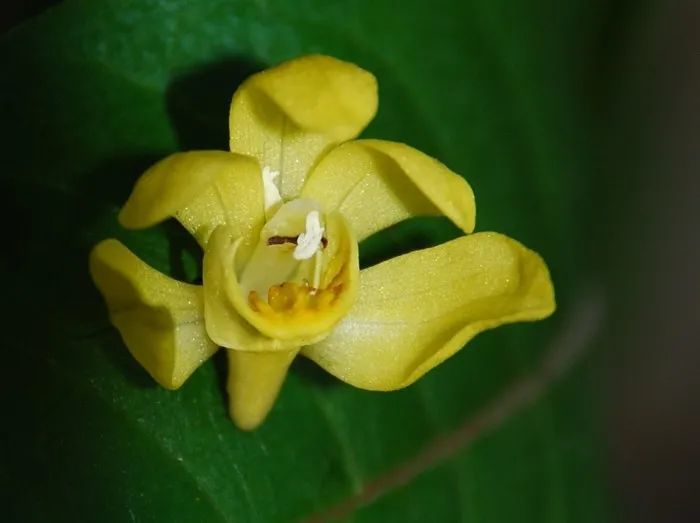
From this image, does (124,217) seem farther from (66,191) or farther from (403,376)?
(403,376)

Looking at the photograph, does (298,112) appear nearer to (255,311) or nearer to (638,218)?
(255,311)

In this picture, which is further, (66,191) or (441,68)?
(441,68)

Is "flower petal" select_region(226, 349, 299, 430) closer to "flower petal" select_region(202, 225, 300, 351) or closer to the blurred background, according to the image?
"flower petal" select_region(202, 225, 300, 351)

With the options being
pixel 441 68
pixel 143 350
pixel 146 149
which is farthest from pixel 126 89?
pixel 441 68

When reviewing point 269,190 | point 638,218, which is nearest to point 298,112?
point 269,190

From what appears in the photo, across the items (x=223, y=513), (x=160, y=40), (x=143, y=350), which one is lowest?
(x=223, y=513)

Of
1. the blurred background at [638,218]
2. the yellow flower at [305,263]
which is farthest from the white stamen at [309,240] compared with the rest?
the blurred background at [638,218]

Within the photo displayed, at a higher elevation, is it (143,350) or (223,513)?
(143,350)
